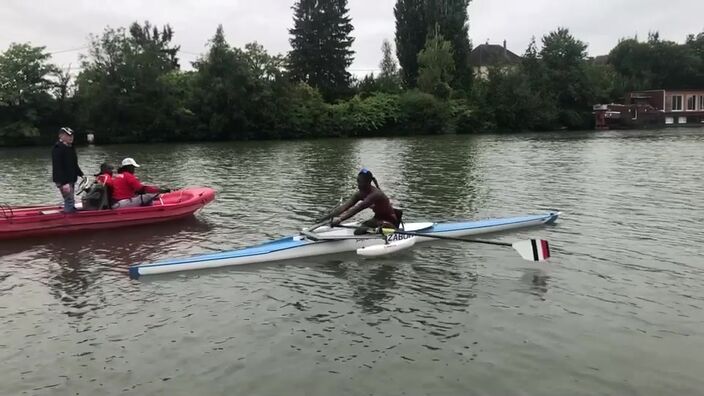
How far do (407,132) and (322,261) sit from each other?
2136 inches

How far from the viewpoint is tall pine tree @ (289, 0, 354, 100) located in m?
74.0

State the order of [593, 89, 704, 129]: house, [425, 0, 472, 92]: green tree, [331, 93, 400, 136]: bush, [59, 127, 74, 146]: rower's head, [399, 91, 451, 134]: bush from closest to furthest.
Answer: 1. [59, 127, 74, 146]: rower's head
2. [331, 93, 400, 136]: bush
3. [399, 91, 451, 134]: bush
4. [593, 89, 704, 129]: house
5. [425, 0, 472, 92]: green tree

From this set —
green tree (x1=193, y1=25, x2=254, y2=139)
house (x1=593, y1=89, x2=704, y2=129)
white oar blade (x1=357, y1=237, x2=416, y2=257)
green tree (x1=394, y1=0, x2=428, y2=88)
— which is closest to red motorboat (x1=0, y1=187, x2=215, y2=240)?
white oar blade (x1=357, y1=237, x2=416, y2=257)

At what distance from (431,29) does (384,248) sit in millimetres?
64733

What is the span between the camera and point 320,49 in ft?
244

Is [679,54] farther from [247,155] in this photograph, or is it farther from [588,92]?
[247,155]

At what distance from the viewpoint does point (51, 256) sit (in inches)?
476

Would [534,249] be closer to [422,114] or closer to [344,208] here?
[344,208]

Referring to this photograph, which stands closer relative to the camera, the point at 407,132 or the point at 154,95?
the point at 154,95

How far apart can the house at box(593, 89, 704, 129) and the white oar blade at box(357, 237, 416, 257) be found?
215 feet

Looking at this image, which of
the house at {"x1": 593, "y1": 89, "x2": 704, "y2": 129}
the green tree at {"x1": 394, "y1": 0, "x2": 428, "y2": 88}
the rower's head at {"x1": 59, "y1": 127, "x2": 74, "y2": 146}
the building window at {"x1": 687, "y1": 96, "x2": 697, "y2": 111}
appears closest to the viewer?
the rower's head at {"x1": 59, "y1": 127, "x2": 74, "y2": 146}

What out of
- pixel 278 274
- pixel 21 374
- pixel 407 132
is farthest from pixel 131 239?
pixel 407 132

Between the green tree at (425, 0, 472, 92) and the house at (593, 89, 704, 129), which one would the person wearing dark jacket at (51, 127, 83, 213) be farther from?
the house at (593, 89, 704, 129)

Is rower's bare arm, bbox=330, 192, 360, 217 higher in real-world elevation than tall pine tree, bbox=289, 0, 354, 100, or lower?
lower
